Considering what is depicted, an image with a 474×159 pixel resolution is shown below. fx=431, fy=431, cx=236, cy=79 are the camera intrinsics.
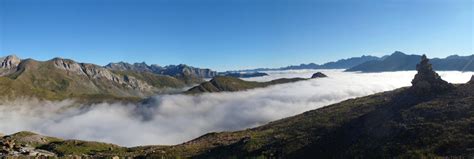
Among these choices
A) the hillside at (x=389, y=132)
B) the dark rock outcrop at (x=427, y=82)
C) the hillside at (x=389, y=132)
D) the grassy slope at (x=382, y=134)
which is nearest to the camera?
the grassy slope at (x=382, y=134)

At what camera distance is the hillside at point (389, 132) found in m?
62.7

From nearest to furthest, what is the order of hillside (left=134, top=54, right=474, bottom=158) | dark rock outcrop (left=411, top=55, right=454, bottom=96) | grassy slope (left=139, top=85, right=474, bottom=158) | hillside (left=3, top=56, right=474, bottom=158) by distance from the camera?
grassy slope (left=139, top=85, right=474, bottom=158) → hillside (left=3, top=56, right=474, bottom=158) → hillside (left=134, top=54, right=474, bottom=158) → dark rock outcrop (left=411, top=55, right=454, bottom=96)

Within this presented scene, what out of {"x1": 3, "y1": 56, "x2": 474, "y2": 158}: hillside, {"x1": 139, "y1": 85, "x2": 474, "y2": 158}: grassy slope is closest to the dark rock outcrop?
→ {"x1": 3, "y1": 56, "x2": 474, "y2": 158}: hillside

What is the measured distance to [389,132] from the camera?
7250 cm

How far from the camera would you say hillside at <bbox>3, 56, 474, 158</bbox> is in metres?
62.7

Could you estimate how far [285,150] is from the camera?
253 ft

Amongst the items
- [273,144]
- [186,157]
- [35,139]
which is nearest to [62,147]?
[35,139]

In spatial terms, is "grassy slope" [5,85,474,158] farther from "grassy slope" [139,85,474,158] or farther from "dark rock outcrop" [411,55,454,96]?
"dark rock outcrop" [411,55,454,96]

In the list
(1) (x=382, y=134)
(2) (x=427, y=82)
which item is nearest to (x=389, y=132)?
(1) (x=382, y=134)

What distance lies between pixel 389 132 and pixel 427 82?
1404 inches

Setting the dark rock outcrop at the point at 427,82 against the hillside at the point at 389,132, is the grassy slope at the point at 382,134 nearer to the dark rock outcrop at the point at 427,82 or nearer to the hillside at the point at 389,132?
the hillside at the point at 389,132

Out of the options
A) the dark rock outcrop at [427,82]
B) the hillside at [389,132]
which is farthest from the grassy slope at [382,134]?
the dark rock outcrop at [427,82]

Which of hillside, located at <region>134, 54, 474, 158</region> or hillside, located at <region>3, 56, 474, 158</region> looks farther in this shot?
hillside, located at <region>134, 54, 474, 158</region>

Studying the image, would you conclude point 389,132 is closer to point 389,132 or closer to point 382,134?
point 389,132
